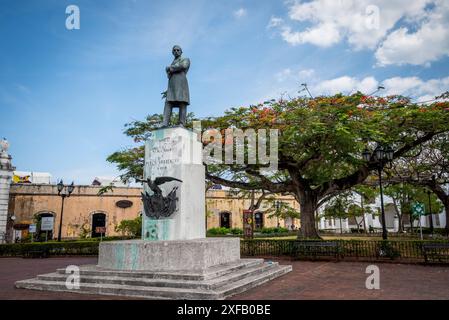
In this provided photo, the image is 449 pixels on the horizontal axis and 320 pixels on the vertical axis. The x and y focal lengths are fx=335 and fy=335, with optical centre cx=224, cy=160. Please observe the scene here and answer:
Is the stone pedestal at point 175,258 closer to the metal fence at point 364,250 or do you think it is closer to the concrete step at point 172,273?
the concrete step at point 172,273

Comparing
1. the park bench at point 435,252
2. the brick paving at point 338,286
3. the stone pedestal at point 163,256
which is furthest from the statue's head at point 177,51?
the park bench at point 435,252

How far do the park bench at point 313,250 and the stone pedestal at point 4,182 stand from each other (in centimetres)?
2491

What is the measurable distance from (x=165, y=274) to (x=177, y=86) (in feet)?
19.4

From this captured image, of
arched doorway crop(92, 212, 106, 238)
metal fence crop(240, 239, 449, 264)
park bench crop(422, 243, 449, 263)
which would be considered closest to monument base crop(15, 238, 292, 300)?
metal fence crop(240, 239, 449, 264)

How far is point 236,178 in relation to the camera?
20141 mm

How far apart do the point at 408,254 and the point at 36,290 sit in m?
13.4

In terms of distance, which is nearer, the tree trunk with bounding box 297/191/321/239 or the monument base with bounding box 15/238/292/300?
the monument base with bounding box 15/238/292/300

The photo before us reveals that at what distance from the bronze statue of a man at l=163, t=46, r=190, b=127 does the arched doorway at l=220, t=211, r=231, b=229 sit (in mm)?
31251

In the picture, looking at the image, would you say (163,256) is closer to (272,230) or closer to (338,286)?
(338,286)

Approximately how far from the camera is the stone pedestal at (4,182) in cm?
2773

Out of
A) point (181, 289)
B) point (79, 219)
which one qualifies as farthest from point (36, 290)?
point (79, 219)

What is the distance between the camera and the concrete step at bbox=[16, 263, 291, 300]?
677 centimetres

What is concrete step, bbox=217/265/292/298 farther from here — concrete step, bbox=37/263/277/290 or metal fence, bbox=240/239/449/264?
metal fence, bbox=240/239/449/264
